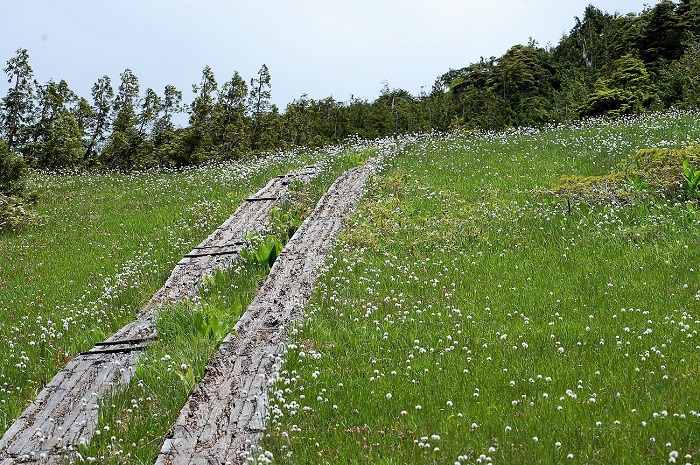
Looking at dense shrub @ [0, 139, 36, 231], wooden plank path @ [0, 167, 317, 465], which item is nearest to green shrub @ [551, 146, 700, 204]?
wooden plank path @ [0, 167, 317, 465]

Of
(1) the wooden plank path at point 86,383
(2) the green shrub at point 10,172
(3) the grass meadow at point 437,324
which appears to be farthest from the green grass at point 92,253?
(2) the green shrub at point 10,172

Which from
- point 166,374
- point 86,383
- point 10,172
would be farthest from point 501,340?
point 10,172

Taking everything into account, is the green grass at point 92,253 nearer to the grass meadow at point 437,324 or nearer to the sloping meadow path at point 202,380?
the grass meadow at point 437,324

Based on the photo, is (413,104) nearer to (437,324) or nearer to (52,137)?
(52,137)

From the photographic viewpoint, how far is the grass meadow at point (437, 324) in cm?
608

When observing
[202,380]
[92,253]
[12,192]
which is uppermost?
[12,192]

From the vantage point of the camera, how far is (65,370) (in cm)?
860

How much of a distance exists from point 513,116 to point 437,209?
1138 inches

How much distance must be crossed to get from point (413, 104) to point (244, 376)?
45.9 metres

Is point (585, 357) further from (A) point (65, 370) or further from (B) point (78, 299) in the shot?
(B) point (78, 299)

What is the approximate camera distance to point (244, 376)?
25.2 feet

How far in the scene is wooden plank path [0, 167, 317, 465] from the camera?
22.2ft

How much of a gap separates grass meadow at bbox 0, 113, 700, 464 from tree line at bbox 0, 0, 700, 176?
17033 mm

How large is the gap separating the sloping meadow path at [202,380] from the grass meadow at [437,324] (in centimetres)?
26
